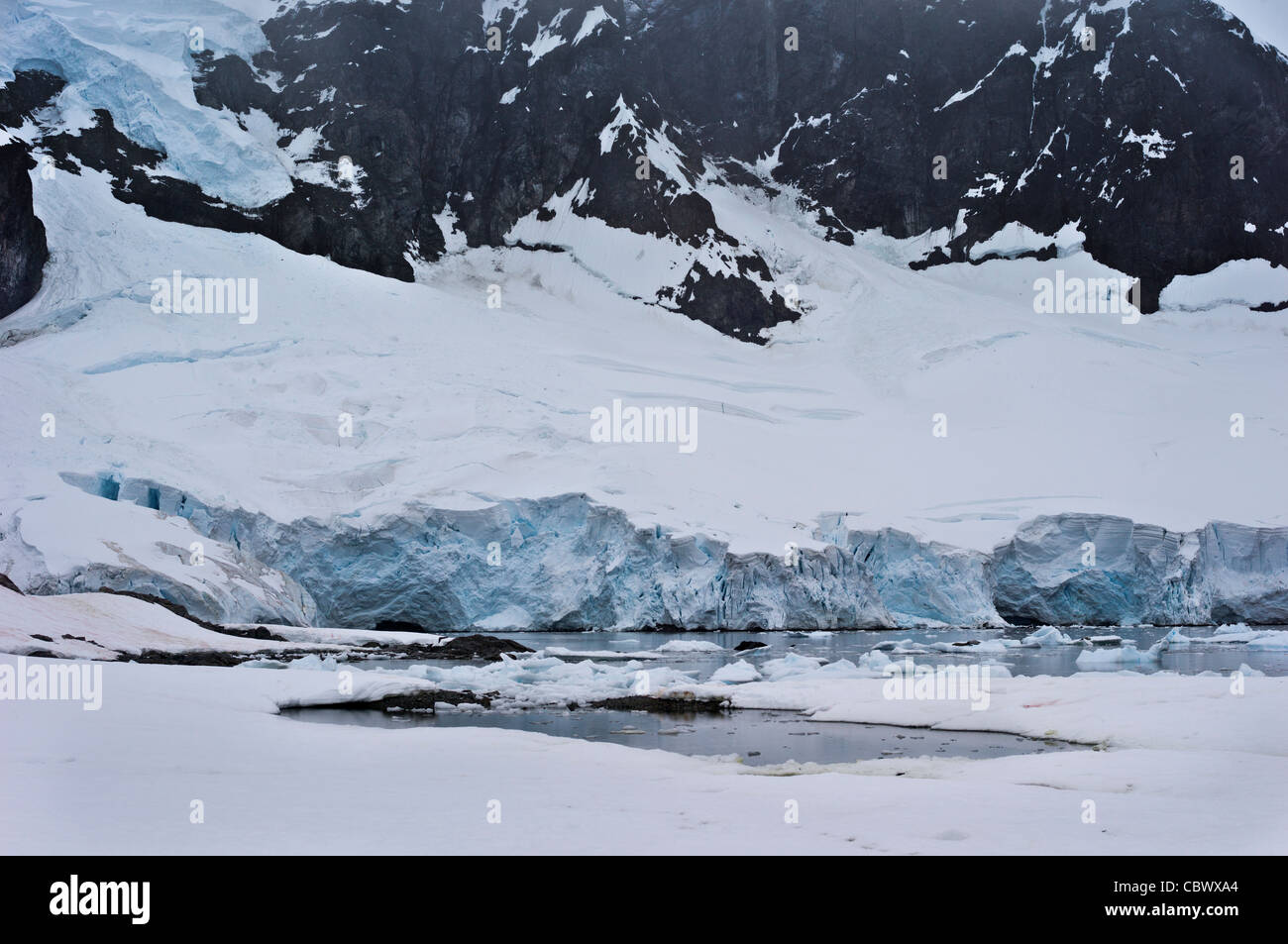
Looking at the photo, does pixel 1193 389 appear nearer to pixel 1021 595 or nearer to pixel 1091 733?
pixel 1021 595

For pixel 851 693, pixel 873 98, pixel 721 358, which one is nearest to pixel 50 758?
pixel 851 693

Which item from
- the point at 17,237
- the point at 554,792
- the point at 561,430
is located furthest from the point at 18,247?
the point at 554,792

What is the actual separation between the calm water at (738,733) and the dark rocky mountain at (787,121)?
5320 centimetres

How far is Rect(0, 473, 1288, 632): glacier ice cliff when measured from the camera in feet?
68.6

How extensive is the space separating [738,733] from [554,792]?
4305mm

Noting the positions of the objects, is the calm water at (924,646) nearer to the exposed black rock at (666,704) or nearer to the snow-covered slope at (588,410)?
the snow-covered slope at (588,410)

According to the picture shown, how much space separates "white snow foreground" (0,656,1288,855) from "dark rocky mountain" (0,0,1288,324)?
5622 centimetres

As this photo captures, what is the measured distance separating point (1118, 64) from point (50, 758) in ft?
273

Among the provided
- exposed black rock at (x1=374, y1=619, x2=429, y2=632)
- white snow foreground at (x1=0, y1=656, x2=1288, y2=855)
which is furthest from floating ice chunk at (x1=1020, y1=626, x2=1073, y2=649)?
exposed black rock at (x1=374, y1=619, x2=429, y2=632)

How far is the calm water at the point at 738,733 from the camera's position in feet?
27.3

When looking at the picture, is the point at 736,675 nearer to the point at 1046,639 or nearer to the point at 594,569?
the point at 1046,639

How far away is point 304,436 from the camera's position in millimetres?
34375

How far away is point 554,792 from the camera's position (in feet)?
18.1

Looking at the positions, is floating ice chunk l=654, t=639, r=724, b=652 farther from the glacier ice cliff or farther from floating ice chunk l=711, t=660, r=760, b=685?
floating ice chunk l=711, t=660, r=760, b=685
